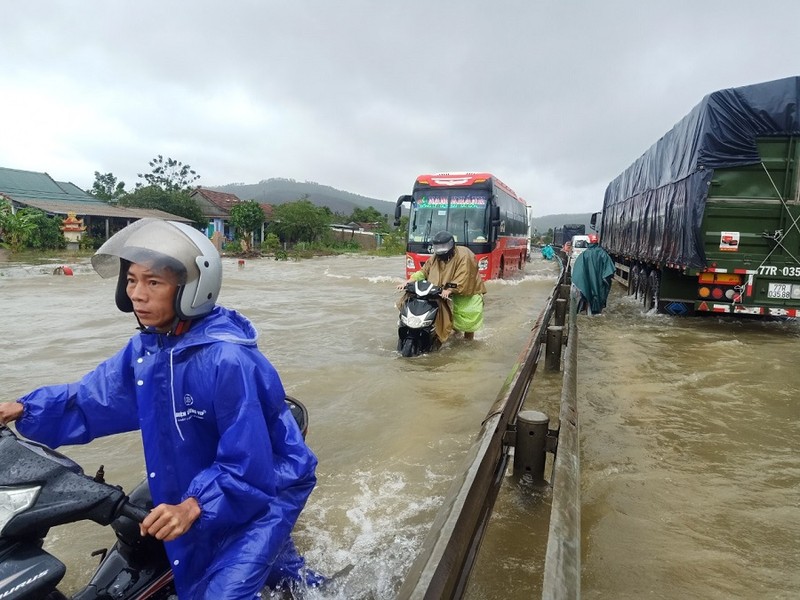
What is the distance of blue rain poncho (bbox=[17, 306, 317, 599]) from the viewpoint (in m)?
1.81

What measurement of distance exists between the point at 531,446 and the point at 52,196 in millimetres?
42397

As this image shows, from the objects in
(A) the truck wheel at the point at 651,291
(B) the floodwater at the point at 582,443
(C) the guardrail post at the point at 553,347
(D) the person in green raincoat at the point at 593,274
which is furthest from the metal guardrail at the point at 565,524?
(A) the truck wheel at the point at 651,291

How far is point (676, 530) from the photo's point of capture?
3115 millimetres

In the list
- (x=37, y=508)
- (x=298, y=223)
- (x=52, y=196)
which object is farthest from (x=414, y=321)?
(x=52, y=196)

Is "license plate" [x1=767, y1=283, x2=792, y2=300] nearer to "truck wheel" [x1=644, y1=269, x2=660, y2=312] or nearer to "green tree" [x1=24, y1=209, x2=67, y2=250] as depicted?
"truck wheel" [x1=644, y1=269, x2=660, y2=312]

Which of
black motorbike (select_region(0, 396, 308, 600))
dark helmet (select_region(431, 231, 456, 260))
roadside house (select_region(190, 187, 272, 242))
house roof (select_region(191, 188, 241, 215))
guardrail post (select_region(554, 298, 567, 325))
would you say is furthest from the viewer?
house roof (select_region(191, 188, 241, 215))

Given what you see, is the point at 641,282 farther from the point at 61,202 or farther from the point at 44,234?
the point at 61,202

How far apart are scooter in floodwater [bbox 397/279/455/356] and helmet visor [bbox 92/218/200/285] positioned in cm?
532

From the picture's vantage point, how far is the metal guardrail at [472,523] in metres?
1.66

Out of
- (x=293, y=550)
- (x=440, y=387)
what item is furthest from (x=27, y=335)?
(x=293, y=550)

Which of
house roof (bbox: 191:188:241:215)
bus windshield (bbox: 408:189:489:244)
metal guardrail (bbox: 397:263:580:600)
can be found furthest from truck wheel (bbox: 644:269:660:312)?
house roof (bbox: 191:188:241:215)

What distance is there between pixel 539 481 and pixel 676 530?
77 centimetres

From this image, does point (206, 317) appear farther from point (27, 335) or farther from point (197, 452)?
point (27, 335)

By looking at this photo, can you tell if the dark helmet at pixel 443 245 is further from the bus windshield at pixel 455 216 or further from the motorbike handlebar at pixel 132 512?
the bus windshield at pixel 455 216
